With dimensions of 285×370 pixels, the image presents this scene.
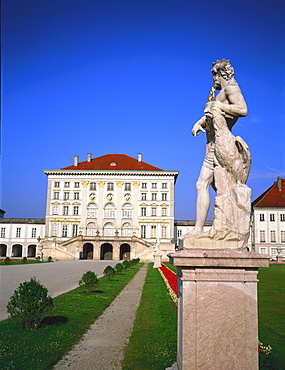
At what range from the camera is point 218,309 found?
378cm

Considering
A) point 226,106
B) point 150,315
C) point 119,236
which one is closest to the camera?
point 226,106

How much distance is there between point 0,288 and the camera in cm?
1469

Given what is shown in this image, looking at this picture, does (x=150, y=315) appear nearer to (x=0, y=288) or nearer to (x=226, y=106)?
(x=226, y=106)

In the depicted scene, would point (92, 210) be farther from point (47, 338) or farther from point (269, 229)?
point (47, 338)

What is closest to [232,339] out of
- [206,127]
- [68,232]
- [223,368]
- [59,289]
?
[223,368]

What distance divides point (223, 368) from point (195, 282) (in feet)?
2.84

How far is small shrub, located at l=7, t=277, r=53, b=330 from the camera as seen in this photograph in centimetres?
714

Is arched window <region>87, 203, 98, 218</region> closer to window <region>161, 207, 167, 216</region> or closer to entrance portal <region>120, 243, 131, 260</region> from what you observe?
entrance portal <region>120, 243, 131, 260</region>

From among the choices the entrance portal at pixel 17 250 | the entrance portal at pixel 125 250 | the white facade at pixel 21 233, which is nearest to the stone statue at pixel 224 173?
the entrance portal at pixel 125 250

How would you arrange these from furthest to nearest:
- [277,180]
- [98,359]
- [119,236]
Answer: [277,180] → [119,236] → [98,359]

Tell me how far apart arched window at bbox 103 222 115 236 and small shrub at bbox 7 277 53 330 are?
2074 inches

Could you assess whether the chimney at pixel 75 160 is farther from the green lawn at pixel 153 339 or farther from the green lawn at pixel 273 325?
the green lawn at pixel 153 339

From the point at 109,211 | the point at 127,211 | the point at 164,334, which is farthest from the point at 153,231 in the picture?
the point at 164,334

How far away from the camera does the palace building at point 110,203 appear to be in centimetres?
5975
